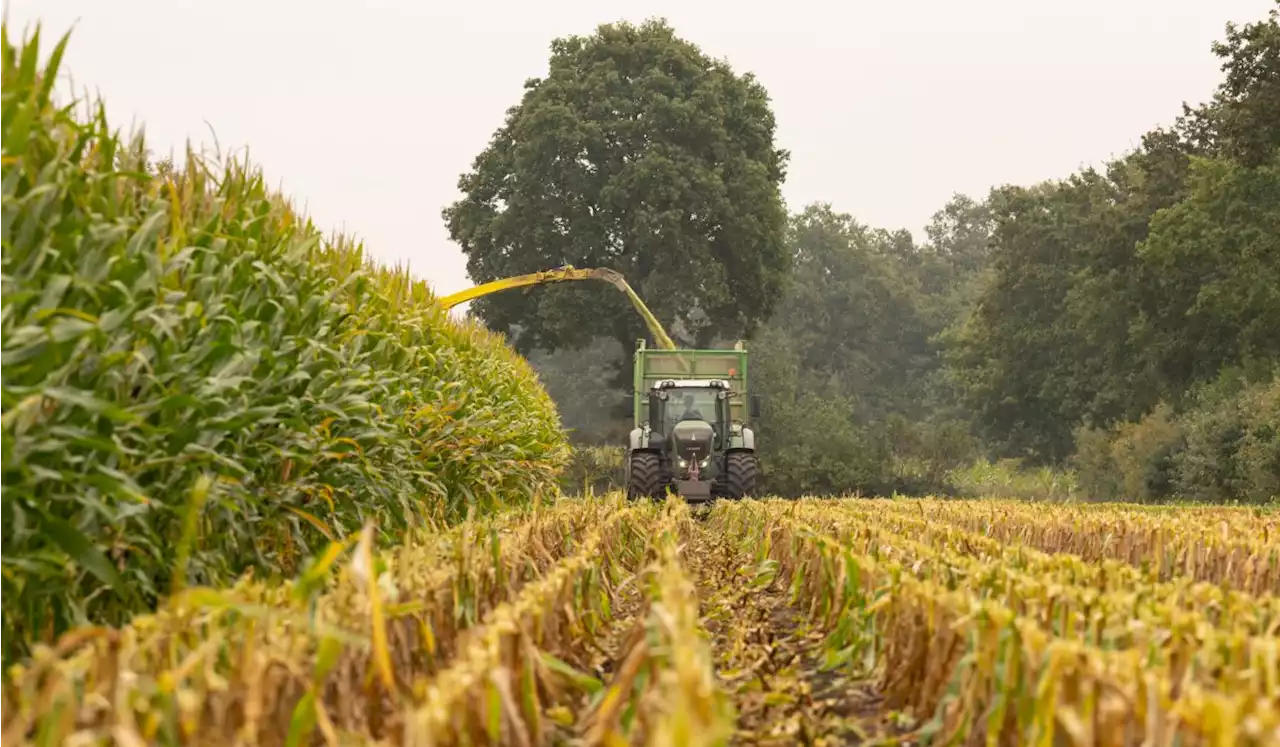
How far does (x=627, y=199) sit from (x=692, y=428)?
2102cm

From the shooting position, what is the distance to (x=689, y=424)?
2228 centimetres

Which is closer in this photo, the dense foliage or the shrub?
the dense foliage

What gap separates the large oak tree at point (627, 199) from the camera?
41.8 m

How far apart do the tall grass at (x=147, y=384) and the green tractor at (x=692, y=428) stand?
14.3 metres

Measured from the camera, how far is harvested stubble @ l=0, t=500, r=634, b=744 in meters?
2.89

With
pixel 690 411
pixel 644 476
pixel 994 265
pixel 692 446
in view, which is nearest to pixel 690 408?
pixel 690 411

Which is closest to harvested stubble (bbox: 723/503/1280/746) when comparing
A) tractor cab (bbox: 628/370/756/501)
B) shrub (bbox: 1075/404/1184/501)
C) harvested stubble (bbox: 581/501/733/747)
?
harvested stubble (bbox: 581/501/733/747)

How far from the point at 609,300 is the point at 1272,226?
18.4 metres

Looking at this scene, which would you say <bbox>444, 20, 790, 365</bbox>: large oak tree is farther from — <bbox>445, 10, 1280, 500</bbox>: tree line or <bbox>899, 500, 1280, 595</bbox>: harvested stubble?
<bbox>899, 500, 1280, 595</bbox>: harvested stubble

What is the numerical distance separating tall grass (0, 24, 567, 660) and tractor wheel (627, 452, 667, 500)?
46.9 ft

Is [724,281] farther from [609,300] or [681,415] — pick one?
[681,415]

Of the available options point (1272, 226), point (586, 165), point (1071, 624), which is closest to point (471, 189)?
point (586, 165)

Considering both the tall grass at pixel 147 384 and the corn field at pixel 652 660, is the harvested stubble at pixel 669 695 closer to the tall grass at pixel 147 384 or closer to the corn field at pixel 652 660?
the corn field at pixel 652 660

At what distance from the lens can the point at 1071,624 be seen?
4.36 meters
